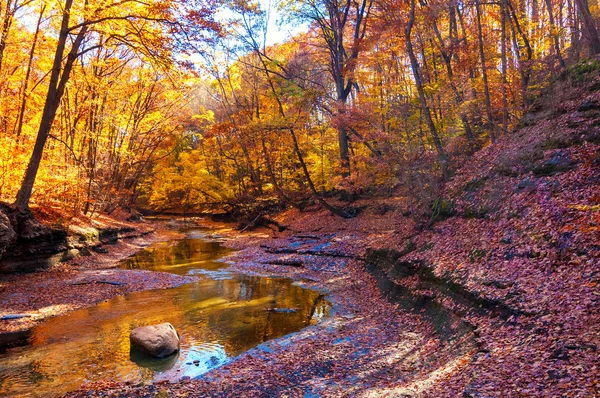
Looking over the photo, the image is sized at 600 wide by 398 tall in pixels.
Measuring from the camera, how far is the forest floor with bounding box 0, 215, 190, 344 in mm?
10570

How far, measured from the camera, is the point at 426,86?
20234mm

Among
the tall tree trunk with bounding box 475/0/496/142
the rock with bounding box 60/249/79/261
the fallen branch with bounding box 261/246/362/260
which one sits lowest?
the fallen branch with bounding box 261/246/362/260

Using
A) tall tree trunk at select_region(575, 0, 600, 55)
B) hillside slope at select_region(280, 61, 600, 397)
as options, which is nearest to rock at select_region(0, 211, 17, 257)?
hillside slope at select_region(280, 61, 600, 397)

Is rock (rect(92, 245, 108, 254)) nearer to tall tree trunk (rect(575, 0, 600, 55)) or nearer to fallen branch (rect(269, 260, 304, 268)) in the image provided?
fallen branch (rect(269, 260, 304, 268))

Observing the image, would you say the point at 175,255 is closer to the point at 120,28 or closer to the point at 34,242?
the point at 34,242

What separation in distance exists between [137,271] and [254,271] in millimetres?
5283

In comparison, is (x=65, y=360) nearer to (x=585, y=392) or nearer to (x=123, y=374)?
(x=123, y=374)

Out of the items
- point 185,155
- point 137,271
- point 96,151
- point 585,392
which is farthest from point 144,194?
point 585,392

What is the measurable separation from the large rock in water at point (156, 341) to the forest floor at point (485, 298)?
137cm

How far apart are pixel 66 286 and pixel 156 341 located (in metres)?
7.78

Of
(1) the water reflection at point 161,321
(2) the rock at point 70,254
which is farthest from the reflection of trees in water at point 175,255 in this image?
(1) the water reflection at point 161,321

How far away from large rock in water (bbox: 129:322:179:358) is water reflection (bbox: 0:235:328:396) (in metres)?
0.20

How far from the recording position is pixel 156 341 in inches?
328

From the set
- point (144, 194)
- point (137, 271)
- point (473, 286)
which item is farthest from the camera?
point (144, 194)
